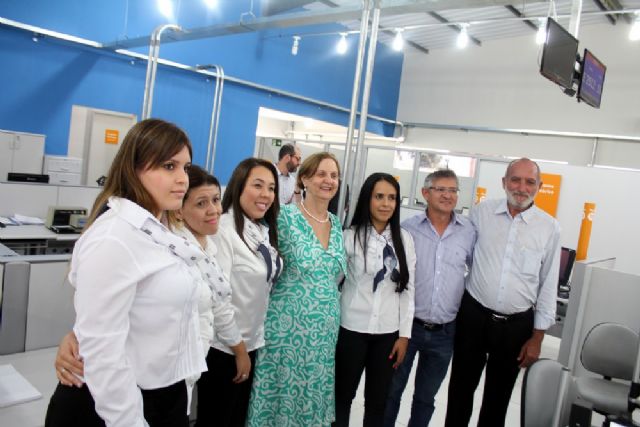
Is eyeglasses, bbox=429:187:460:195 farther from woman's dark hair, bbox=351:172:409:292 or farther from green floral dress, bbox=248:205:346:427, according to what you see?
green floral dress, bbox=248:205:346:427

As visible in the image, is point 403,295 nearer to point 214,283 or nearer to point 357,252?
point 357,252

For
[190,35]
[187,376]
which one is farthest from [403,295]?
[190,35]

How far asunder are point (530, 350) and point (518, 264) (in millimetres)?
417

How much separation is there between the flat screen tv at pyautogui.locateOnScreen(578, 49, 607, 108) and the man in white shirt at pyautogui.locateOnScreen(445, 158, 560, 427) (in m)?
2.06

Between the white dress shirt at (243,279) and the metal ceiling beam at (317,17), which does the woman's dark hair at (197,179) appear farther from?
the metal ceiling beam at (317,17)

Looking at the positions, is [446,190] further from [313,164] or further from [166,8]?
[166,8]

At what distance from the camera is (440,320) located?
2336mm

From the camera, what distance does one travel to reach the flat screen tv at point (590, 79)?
13.1ft

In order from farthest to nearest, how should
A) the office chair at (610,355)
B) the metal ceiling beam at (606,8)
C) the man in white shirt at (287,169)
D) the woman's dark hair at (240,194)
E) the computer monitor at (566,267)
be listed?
the metal ceiling beam at (606,8)
the man in white shirt at (287,169)
the computer monitor at (566,267)
the office chair at (610,355)
the woman's dark hair at (240,194)

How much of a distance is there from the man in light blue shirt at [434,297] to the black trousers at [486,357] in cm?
11

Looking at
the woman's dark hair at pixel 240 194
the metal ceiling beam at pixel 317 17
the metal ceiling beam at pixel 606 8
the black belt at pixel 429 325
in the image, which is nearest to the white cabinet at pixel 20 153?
the metal ceiling beam at pixel 317 17

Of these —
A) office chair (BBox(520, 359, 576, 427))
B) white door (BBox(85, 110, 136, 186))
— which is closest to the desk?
office chair (BBox(520, 359, 576, 427))

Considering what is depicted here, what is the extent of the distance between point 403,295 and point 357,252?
0.95ft

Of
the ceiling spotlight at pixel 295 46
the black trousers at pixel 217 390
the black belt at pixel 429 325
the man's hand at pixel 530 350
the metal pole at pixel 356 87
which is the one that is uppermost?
the ceiling spotlight at pixel 295 46
